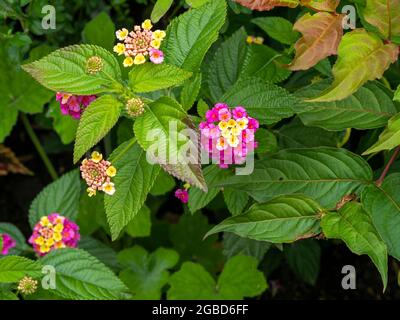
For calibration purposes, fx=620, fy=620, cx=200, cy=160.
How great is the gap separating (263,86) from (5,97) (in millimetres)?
1015

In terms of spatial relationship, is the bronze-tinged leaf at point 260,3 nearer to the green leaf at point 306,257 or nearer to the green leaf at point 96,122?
the green leaf at point 96,122

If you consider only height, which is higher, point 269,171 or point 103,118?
point 103,118

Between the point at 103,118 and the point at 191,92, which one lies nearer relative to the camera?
the point at 103,118

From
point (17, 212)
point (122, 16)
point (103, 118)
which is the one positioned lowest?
point (17, 212)

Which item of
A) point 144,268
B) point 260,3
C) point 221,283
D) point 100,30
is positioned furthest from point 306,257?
point 260,3

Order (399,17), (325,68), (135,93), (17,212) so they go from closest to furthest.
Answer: (399,17) < (135,93) < (325,68) < (17,212)

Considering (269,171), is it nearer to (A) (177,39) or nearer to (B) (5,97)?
(A) (177,39)

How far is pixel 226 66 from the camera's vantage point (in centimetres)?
145

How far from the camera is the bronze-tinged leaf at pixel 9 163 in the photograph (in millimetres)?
1996

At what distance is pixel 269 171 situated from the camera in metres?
1.31

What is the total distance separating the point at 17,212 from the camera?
229cm

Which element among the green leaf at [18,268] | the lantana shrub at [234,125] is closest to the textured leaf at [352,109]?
the lantana shrub at [234,125]
